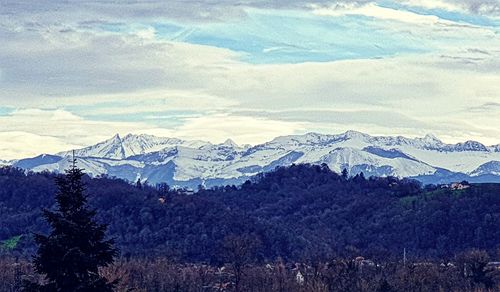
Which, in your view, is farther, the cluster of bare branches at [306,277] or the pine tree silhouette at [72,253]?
the cluster of bare branches at [306,277]

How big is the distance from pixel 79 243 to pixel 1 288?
11312 cm

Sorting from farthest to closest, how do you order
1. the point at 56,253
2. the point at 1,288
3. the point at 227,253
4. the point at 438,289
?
the point at 227,253 < the point at 1,288 < the point at 438,289 < the point at 56,253

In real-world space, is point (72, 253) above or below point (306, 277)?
above

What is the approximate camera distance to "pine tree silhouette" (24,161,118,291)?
3219 cm

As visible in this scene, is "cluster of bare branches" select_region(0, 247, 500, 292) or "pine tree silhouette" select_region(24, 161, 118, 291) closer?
"pine tree silhouette" select_region(24, 161, 118, 291)

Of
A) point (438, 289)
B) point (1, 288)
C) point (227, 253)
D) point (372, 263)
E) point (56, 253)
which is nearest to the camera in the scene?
point (56, 253)

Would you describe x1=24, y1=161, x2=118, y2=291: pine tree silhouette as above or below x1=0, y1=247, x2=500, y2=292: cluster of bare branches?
above

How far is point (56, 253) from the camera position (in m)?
32.3

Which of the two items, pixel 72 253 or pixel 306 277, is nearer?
pixel 72 253

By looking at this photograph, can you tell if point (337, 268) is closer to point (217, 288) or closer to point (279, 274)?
point (279, 274)

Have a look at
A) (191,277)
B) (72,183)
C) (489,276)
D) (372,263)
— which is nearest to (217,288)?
(191,277)

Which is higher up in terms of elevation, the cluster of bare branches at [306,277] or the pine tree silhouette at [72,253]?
the pine tree silhouette at [72,253]

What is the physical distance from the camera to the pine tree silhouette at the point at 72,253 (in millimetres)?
32188

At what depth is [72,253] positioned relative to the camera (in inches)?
1261
